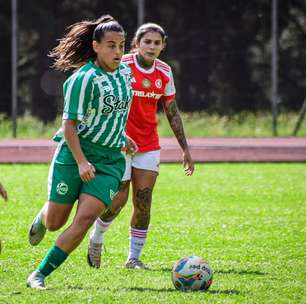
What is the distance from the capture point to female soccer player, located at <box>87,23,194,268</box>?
7.98 metres

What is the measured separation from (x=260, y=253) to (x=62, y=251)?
265cm

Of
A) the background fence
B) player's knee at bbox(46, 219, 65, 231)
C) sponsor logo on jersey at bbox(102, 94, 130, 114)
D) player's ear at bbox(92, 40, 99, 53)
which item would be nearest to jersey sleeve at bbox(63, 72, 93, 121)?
sponsor logo on jersey at bbox(102, 94, 130, 114)

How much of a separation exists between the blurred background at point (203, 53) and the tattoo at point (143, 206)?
55.9 ft

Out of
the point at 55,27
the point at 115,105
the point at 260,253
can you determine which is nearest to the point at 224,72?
the point at 55,27

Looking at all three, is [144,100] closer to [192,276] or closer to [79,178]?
[79,178]

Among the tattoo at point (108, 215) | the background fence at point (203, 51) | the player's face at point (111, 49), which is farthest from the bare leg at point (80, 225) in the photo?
the background fence at point (203, 51)

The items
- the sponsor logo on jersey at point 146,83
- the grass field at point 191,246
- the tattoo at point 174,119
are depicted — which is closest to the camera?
the grass field at point 191,246

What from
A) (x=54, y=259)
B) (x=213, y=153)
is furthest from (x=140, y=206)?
(x=213, y=153)

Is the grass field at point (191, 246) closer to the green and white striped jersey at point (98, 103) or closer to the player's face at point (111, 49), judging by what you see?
the green and white striped jersey at point (98, 103)

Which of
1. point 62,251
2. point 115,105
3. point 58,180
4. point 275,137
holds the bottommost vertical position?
point 275,137

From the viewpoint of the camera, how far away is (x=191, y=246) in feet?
29.4

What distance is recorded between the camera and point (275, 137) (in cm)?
2475

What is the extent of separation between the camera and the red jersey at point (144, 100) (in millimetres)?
8047

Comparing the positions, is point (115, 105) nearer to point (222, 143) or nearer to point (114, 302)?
point (114, 302)
